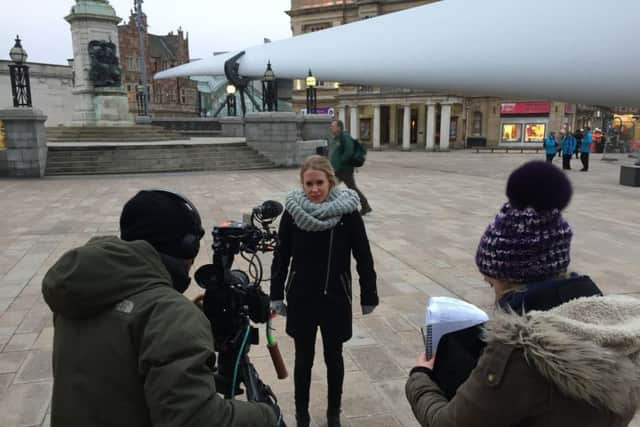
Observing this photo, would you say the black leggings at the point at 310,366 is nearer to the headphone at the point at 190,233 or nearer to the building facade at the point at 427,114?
the headphone at the point at 190,233

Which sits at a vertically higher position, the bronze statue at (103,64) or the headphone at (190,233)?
the bronze statue at (103,64)

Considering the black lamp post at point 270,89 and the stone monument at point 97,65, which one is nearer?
the black lamp post at point 270,89

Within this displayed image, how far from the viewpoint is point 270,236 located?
208cm

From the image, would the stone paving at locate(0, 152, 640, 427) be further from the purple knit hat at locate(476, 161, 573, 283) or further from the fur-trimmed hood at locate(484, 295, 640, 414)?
the fur-trimmed hood at locate(484, 295, 640, 414)

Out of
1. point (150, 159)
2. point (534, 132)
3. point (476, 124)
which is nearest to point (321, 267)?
point (150, 159)

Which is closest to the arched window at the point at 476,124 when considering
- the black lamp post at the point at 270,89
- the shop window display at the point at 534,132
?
the shop window display at the point at 534,132

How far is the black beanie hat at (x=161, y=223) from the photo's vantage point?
4.79 feet

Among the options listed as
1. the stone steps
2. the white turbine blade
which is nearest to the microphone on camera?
the white turbine blade

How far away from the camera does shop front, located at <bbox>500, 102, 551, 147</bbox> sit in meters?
39.2

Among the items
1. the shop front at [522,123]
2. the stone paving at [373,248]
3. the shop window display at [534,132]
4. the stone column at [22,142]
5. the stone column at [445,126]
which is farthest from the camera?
the shop window display at [534,132]

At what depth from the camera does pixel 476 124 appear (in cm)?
4188

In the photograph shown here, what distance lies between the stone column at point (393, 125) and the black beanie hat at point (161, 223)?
4466 centimetres

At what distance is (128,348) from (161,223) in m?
0.40

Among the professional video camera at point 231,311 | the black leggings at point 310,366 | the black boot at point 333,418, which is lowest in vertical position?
the black boot at point 333,418
